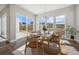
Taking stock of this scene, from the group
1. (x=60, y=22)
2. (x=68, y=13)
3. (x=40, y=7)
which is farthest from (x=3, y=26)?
(x=68, y=13)

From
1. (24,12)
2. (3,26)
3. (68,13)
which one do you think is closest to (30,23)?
(24,12)

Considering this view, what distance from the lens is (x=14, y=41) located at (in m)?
3.21

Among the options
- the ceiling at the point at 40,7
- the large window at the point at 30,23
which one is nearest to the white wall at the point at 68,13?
the ceiling at the point at 40,7

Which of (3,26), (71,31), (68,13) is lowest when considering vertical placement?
(71,31)

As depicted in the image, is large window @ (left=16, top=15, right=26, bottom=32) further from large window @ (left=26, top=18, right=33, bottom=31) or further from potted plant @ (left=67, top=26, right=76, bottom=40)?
potted plant @ (left=67, top=26, right=76, bottom=40)

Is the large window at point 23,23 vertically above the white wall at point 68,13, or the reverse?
the white wall at point 68,13

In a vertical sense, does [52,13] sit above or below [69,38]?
above

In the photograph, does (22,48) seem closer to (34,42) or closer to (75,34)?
(34,42)

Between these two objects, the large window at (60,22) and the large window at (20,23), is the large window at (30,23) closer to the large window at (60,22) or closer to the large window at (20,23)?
the large window at (20,23)

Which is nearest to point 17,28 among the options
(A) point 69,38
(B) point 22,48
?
(B) point 22,48

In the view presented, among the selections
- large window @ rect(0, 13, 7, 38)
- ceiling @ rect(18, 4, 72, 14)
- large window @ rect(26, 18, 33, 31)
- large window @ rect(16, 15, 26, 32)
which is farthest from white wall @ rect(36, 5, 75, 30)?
large window @ rect(0, 13, 7, 38)

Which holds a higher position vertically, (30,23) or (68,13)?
(68,13)

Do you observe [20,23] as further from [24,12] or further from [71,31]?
[71,31]
